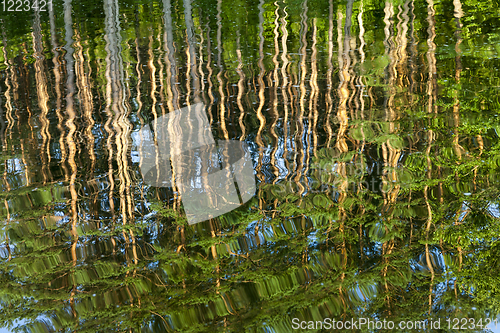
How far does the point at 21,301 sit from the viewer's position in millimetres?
2768

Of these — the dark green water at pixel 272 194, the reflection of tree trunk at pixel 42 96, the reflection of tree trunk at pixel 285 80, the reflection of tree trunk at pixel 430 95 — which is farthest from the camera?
the reflection of tree trunk at pixel 42 96

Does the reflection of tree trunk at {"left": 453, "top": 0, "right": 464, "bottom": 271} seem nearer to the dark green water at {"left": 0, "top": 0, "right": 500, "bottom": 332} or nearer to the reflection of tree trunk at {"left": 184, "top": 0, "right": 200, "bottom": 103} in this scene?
the dark green water at {"left": 0, "top": 0, "right": 500, "bottom": 332}

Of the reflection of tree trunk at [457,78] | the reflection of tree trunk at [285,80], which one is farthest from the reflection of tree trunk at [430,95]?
the reflection of tree trunk at [285,80]

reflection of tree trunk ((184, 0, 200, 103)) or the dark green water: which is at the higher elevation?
reflection of tree trunk ((184, 0, 200, 103))

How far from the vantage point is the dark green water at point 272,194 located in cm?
257

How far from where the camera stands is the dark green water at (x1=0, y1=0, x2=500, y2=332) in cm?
257

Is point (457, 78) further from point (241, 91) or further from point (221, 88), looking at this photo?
point (221, 88)

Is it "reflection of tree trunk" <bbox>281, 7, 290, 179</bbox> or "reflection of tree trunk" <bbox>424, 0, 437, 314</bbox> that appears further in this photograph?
"reflection of tree trunk" <bbox>281, 7, 290, 179</bbox>

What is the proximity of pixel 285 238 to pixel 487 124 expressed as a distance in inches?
97.8

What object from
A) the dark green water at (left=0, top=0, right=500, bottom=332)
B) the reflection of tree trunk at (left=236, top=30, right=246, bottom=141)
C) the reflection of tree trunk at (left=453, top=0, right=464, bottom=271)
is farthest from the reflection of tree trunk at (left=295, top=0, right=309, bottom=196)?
the reflection of tree trunk at (left=453, top=0, right=464, bottom=271)

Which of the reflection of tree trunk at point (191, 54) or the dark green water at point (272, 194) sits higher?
the reflection of tree trunk at point (191, 54)

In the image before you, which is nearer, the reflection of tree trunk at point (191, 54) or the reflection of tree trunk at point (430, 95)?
the reflection of tree trunk at point (430, 95)

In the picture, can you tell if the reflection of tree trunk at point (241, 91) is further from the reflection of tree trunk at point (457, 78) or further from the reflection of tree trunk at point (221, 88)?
the reflection of tree trunk at point (457, 78)

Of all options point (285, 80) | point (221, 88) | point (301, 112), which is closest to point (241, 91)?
point (221, 88)
